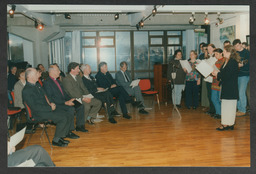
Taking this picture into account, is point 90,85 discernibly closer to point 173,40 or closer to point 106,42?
point 106,42

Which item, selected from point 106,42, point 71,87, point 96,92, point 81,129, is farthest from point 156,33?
point 81,129

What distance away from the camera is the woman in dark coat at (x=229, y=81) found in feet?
14.5

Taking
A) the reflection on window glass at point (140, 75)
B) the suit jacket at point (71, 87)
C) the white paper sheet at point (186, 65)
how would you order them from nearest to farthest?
the suit jacket at point (71, 87)
the white paper sheet at point (186, 65)
the reflection on window glass at point (140, 75)

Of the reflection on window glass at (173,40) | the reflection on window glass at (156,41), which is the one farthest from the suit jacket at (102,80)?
the reflection on window glass at (173,40)

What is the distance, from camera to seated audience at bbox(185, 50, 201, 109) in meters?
6.79

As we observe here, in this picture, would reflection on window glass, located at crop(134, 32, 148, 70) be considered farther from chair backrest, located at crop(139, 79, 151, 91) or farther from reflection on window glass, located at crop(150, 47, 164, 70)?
chair backrest, located at crop(139, 79, 151, 91)

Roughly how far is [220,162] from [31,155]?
2.48m

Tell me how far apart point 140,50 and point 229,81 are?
803cm

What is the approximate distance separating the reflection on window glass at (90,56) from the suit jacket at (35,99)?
26.2 ft

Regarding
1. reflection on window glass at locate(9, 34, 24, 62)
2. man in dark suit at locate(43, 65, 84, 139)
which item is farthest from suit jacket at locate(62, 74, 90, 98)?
reflection on window glass at locate(9, 34, 24, 62)

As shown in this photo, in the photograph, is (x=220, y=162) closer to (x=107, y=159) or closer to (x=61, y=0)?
(x=107, y=159)

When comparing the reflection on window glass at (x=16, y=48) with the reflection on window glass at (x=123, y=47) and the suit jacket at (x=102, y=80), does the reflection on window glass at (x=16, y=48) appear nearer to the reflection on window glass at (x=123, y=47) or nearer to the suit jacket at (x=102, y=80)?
the reflection on window glass at (x=123, y=47)

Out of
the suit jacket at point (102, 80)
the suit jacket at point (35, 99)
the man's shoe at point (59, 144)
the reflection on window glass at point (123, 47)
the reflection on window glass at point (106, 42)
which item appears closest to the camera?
the suit jacket at point (35, 99)

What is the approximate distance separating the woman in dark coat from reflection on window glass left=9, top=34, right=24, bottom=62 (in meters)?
9.04
